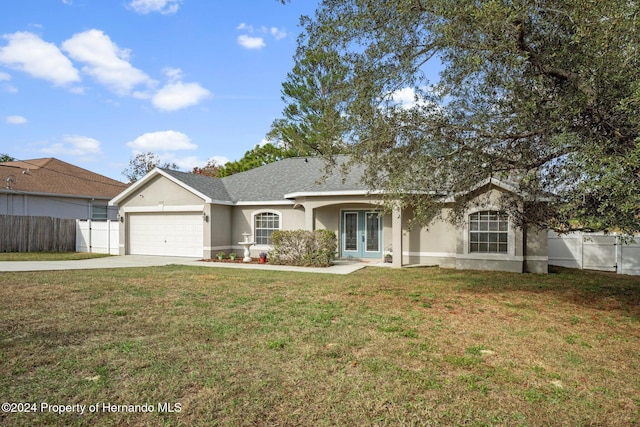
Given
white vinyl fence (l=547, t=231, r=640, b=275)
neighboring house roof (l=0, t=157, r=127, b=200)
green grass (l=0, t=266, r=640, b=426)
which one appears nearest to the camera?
green grass (l=0, t=266, r=640, b=426)

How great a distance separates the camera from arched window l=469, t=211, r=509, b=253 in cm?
1474

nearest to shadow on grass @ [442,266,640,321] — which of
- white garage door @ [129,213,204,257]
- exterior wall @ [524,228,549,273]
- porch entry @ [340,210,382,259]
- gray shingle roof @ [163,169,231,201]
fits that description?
exterior wall @ [524,228,549,273]

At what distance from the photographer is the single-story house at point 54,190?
2359 cm

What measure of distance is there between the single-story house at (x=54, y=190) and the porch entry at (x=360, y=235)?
18.8 metres

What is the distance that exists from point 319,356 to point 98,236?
2077 cm

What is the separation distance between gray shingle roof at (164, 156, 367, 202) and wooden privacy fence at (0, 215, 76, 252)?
8140 millimetres

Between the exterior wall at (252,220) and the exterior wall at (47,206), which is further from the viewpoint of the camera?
the exterior wall at (47,206)

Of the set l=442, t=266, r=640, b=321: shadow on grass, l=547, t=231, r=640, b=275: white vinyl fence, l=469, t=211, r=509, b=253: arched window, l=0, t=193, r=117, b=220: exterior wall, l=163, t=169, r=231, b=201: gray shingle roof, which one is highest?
l=163, t=169, r=231, b=201: gray shingle roof

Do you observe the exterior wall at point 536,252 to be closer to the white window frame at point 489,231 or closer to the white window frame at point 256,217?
the white window frame at point 489,231

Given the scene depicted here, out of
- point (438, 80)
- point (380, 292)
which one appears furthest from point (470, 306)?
point (438, 80)

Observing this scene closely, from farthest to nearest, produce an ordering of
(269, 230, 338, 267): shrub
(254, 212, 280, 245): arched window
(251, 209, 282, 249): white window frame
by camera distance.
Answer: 1. (254, 212, 280, 245): arched window
2. (251, 209, 282, 249): white window frame
3. (269, 230, 338, 267): shrub

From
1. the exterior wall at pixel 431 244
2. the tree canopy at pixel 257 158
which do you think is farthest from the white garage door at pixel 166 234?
the tree canopy at pixel 257 158

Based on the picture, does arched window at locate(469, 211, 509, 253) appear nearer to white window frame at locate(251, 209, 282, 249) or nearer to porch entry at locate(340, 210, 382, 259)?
porch entry at locate(340, 210, 382, 259)

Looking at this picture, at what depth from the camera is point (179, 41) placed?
50.9ft
